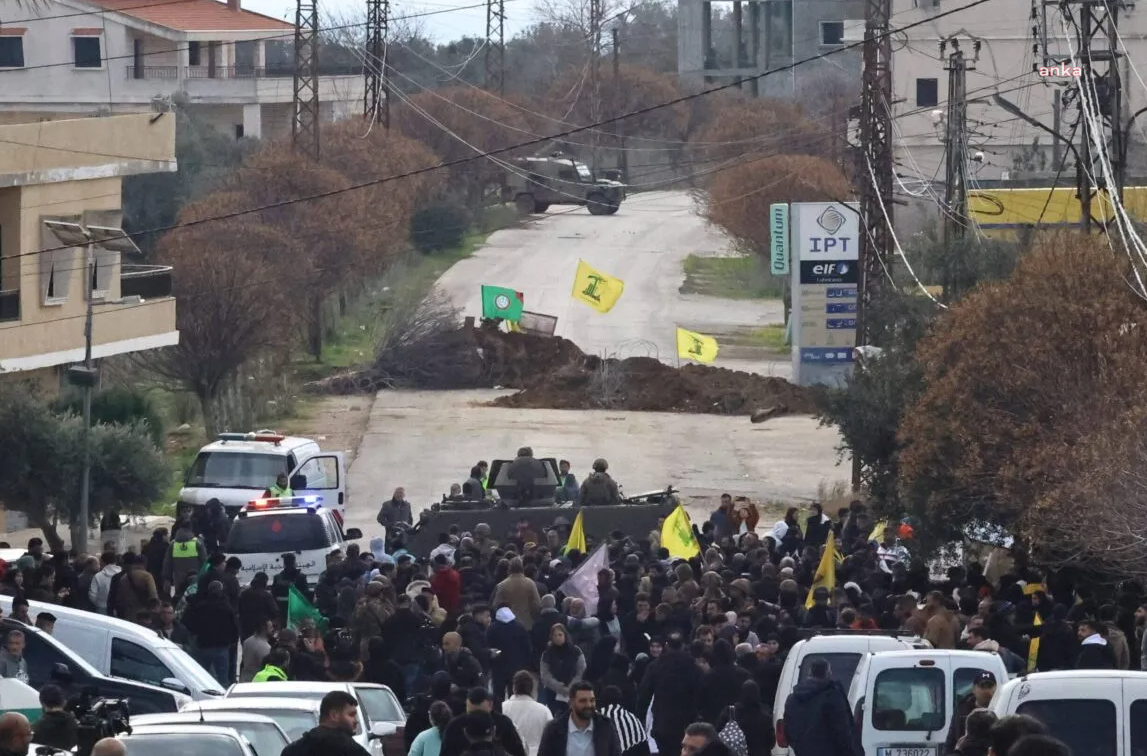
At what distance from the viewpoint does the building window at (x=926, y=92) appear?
7094 centimetres

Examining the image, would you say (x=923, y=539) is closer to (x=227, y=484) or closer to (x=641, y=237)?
(x=227, y=484)

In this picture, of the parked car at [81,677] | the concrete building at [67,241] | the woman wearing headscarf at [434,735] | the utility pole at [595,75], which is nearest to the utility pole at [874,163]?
the concrete building at [67,241]

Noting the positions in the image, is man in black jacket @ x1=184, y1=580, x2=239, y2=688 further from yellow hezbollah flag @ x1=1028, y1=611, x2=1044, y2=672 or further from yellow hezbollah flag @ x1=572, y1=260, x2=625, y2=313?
yellow hezbollah flag @ x1=572, y1=260, x2=625, y2=313

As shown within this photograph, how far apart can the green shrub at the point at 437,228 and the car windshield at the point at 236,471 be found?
49.5 m

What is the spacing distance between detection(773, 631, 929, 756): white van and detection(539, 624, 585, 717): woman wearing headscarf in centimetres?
171

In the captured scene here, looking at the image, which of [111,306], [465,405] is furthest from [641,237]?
[111,306]

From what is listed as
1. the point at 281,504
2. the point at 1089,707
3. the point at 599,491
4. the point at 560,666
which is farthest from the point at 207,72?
the point at 1089,707

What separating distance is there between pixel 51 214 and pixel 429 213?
150 feet

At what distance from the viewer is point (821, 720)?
12.6 metres

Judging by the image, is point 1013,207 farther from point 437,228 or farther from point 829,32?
point 829,32

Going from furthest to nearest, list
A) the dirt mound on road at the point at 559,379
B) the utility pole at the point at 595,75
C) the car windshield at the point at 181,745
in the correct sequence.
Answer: the utility pole at the point at 595,75
the dirt mound on road at the point at 559,379
the car windshield at the point at 181,745

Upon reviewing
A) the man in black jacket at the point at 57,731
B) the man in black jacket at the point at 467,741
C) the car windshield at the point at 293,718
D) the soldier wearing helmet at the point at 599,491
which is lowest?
the soldier wearing helmet at the point at 599,491

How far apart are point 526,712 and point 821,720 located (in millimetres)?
1841

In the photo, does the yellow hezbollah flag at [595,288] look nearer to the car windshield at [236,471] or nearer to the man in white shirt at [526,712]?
the car windshield at [236,471]
